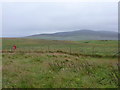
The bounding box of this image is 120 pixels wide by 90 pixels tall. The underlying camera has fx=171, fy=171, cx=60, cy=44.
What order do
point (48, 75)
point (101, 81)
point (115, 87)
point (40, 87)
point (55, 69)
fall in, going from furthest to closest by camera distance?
point (55, 69), point (48, 75), point (101, 81), point (40, 87), point (115, 87)

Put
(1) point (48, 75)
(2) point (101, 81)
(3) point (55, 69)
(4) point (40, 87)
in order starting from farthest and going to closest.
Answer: (3) point (55, 69), (1) point (48, 75), (2) point (101, 81), (4) point (40, 87)

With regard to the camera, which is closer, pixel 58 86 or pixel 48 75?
pixel 58 86

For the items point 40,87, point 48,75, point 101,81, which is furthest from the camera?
point 48,75

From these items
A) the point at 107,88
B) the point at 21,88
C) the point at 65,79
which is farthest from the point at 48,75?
the point at 107,88

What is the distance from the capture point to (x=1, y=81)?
385 inches

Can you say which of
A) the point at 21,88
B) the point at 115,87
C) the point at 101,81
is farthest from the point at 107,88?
the point at 21,88

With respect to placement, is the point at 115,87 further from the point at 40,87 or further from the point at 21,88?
the point at 21,88

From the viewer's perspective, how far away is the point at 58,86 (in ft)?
27.1

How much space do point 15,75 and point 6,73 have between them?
867mm

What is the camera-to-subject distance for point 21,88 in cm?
804

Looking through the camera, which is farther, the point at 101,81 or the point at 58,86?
the point at 101,81

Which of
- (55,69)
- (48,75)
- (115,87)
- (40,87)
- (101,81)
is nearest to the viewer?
(115,87)

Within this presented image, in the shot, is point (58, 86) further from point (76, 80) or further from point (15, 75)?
point (15, 75)

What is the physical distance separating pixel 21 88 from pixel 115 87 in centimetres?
435
